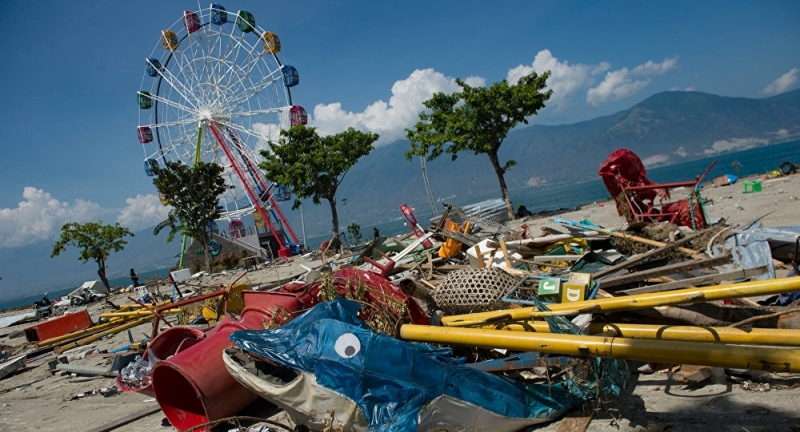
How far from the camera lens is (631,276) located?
5.48m

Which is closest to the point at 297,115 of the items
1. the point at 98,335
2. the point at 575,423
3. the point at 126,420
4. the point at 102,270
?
the point at 102,270

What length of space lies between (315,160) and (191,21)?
21527 millimetres

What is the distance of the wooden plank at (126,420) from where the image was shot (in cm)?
514

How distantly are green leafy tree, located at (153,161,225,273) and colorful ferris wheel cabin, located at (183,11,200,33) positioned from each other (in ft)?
56.8

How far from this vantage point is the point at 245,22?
4053 centimetres

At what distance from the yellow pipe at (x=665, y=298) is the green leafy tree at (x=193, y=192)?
29.4 metres

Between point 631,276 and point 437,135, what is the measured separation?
25345 mm

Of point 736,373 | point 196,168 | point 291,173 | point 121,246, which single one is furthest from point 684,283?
point 121,246

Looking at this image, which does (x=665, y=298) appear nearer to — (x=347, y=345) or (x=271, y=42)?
(x=347, y=345)

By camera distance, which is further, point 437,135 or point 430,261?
point 437,135

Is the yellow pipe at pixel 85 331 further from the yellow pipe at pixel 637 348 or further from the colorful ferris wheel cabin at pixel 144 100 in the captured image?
the colorful ferris wheel cabin at pixel 144 100

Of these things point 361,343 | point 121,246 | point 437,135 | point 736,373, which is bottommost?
point 736,373

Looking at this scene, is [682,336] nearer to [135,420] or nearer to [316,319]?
[316,319]

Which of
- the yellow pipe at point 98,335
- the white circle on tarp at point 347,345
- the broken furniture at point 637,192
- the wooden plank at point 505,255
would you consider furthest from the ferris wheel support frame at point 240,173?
the white circle on tarp at point 347,345
